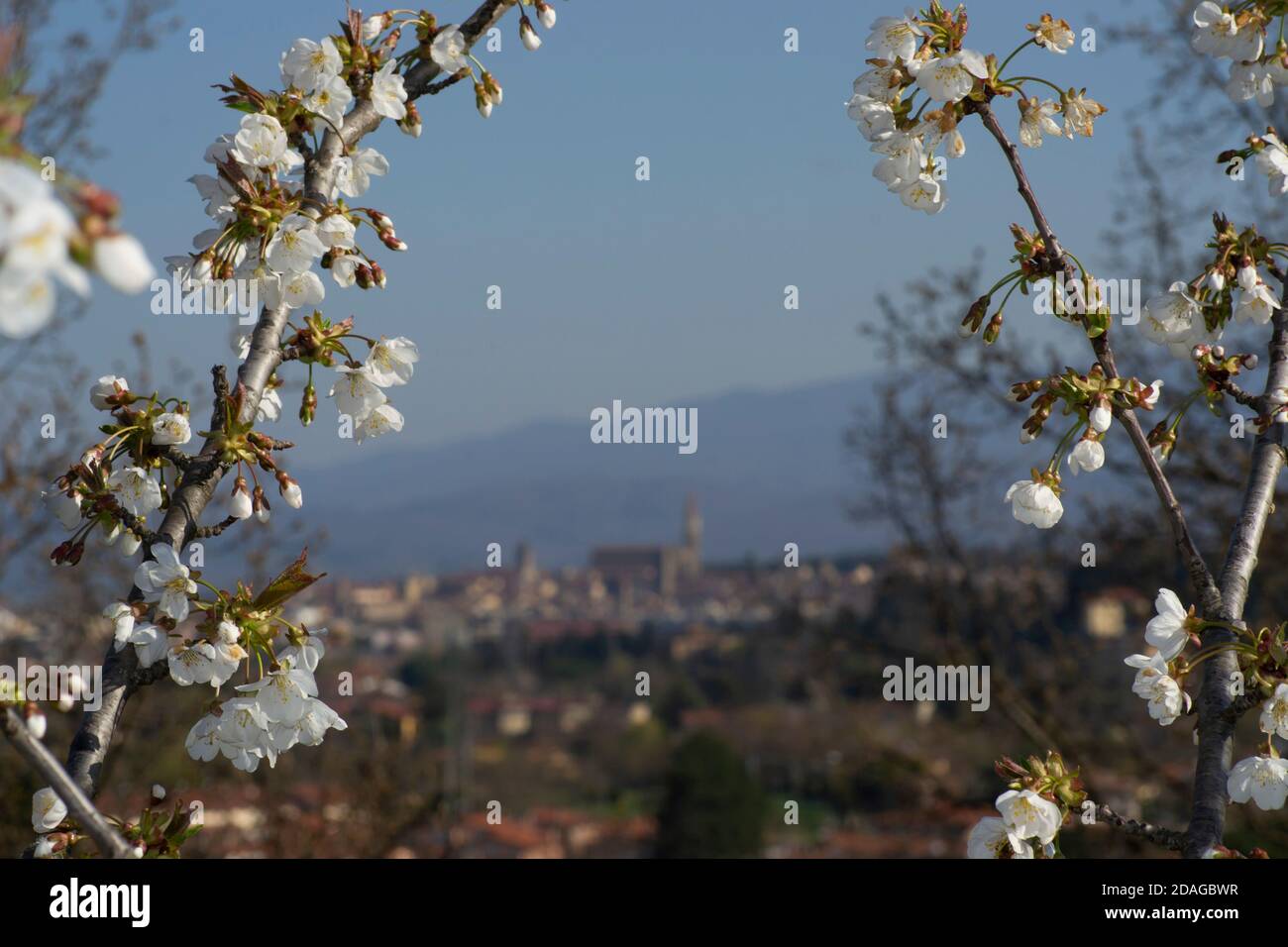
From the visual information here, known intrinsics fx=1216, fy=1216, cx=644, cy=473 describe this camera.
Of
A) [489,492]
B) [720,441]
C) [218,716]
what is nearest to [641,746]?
[218,716]

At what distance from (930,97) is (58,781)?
1291 millimetres

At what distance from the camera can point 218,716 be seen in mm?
1534

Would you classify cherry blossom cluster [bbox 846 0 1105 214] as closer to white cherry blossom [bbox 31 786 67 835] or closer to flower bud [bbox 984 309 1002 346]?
flower bud [bbox 984 309 1002 346]

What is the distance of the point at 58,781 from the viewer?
0.94 m

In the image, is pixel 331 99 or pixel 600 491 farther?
pixel 600 491

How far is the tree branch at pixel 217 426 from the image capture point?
140 centimetres

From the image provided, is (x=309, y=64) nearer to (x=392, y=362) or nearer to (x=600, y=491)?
(x=392, y=362)

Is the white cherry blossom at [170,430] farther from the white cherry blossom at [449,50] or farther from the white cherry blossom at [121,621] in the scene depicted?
the white cherry blossom at [449,50]

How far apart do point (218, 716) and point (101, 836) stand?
1.74 ft

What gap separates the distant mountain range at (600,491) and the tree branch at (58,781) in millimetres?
27791

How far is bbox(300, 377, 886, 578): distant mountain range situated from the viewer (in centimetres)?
4322

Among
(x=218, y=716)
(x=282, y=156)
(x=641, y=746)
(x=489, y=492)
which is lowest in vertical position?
(x=641, y=746)

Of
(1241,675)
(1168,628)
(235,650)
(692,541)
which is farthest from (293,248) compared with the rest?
(692,541)
